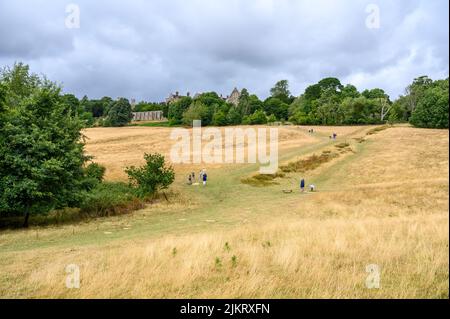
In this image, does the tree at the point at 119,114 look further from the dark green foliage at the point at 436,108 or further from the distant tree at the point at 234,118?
the dark green foliage at the point at 436,108

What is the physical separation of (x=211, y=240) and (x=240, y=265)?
12.1ft

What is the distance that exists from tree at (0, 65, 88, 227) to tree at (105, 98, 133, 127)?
116 metres

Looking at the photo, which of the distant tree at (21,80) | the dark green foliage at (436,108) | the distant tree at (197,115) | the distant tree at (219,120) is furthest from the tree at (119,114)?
the dark green foliage at (436,108)

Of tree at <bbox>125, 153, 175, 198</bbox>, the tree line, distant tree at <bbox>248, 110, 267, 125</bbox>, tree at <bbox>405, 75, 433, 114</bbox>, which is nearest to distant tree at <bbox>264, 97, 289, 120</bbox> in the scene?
the tree line

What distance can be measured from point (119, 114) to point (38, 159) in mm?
121250

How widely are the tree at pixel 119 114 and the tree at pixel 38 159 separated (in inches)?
4572

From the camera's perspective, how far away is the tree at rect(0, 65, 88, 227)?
87.2 ft

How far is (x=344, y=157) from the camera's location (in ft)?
198

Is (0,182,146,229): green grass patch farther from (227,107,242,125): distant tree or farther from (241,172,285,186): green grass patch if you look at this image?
(227,107,242,125): distant tree

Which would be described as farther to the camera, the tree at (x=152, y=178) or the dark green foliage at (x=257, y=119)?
the dark green foliage at (x=257, y=119)

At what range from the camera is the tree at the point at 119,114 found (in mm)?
143625

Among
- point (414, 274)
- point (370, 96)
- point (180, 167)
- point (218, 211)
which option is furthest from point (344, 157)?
point (370, 96)

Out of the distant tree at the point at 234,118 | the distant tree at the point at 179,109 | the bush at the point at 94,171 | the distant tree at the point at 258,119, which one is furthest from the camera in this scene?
the distant tree at the point at 179,109
